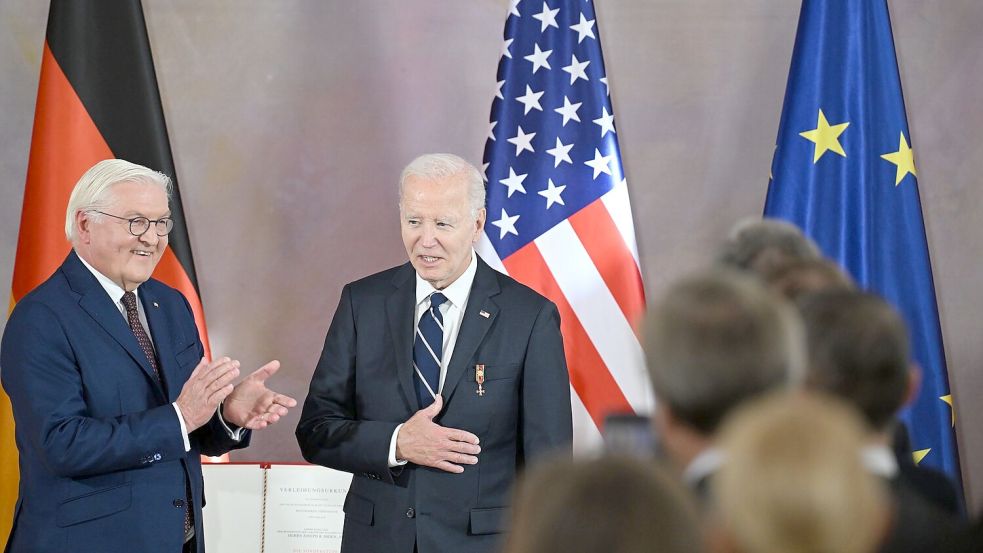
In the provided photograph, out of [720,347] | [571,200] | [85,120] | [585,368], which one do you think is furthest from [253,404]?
[720,347]

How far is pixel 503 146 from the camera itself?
12.2 feet

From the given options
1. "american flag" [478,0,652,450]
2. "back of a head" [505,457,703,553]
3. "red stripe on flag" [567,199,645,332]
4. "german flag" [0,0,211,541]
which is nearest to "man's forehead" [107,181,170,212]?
"german flag" [0,0,211,541]

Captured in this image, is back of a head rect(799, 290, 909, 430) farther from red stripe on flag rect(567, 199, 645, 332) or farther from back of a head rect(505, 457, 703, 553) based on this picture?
red stripe on flag rect(567, 199, 645, 332)

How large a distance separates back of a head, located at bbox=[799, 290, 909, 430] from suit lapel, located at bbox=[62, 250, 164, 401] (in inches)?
68.4

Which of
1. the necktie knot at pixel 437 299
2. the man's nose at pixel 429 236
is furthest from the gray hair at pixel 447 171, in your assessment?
the necktie knot at pixel 437 299

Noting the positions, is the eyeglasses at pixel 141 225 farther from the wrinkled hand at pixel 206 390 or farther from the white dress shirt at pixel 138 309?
the wrinkled hand at pixel 206 390

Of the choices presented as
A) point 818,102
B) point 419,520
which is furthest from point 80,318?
point 818,102

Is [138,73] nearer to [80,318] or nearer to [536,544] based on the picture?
[80,318]

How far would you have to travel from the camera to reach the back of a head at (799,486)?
866mm

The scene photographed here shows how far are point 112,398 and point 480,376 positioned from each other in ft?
2.83

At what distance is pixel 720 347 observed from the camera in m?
1.19

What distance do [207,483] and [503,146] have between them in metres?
1.51

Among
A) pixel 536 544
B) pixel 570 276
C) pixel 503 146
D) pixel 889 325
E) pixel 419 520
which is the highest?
pixel 503 146

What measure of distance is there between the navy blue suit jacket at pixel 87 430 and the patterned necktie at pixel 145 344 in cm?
4
